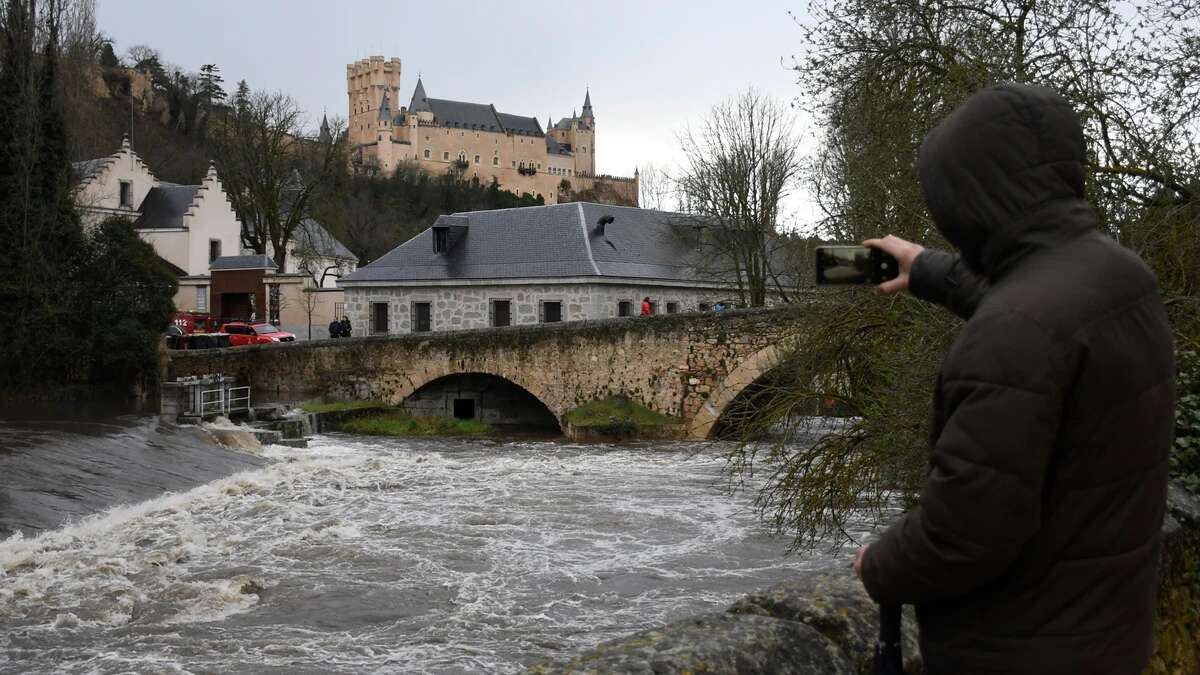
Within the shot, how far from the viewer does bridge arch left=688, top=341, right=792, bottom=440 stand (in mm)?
21016

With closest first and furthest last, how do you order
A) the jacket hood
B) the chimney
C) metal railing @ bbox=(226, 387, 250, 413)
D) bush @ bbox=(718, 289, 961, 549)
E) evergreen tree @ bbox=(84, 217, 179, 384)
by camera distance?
the jacket hood
bush @ bbox=(718, 289, 961, 549)
evergreen tree @ bbox=(84, 217, 179, 384)
metal railing @ bbox=(226, 387, 250, 413)
the chimney

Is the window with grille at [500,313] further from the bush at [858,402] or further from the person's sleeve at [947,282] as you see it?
the person's sleeve at [947,282]

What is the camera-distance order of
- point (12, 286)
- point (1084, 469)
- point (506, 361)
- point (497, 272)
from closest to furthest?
point (1084, 469) → point (12, 286) → point (506, 361) → point (497, 272)

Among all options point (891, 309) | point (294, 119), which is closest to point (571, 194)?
point (294, 119)

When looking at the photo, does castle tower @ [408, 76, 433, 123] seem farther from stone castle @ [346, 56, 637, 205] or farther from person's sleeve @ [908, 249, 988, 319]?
person's sleeve @ [908, 249, 988, 319]

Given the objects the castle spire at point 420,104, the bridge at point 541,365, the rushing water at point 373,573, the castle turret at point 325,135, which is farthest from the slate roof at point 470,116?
the rushing water at point 373,573

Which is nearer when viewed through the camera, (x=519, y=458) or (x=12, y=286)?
(x=519, y=458)

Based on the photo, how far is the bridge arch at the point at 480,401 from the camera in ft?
82.3

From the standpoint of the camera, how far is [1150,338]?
154 centimetres

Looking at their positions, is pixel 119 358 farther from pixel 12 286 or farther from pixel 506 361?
pixel 506 361

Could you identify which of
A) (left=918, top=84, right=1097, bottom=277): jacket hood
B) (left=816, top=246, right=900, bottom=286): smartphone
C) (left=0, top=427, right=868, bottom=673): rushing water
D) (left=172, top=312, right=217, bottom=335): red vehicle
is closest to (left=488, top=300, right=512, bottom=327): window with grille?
(left=172, top=312, right=217, bottom=335): red vehicle

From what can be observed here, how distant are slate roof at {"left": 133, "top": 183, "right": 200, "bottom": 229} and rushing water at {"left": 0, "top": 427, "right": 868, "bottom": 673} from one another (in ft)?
91.5

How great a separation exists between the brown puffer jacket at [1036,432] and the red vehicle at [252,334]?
98.6ft

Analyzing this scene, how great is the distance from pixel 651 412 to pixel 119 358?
10672 mm
